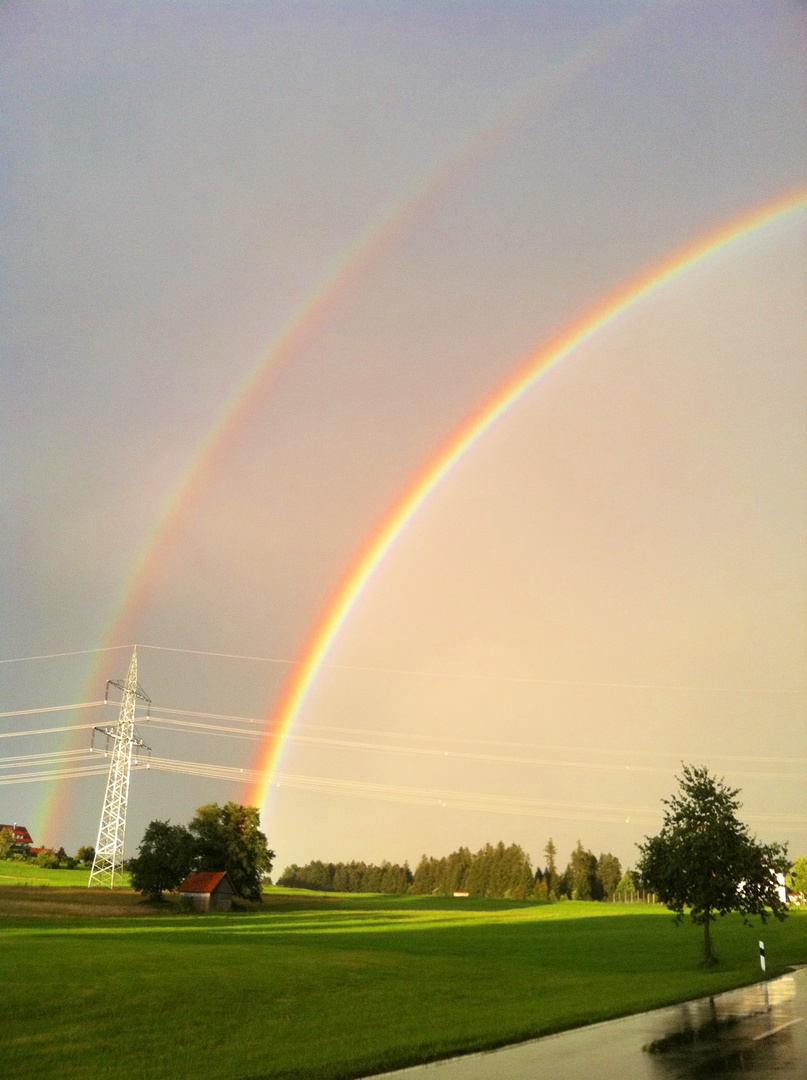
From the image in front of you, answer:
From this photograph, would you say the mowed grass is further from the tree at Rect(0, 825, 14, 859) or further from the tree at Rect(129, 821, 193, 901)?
the tree at Rect(0, 825, 14, 859)

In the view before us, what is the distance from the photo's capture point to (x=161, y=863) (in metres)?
96.2

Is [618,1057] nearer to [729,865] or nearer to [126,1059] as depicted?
[126,1059]

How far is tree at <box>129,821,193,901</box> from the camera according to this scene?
9581cm

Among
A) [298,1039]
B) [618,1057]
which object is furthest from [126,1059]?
[618,1057]

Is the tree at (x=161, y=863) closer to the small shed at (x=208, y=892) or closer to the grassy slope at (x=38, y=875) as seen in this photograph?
the small shed at (x=208, y=892)

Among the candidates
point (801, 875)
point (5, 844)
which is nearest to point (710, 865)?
point (801, 875)

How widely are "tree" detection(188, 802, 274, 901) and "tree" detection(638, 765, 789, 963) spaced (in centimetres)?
6836

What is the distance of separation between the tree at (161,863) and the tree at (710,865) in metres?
→ 64.8

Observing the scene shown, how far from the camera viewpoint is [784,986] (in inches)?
1209

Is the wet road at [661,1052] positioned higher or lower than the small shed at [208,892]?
lower

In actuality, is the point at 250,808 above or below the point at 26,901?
above

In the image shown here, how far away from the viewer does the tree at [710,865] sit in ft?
142

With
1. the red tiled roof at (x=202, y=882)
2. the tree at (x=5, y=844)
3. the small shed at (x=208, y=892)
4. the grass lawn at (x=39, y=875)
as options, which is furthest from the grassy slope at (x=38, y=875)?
the small shed at (x=208, y=892)

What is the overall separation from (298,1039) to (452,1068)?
5469 millimetres
